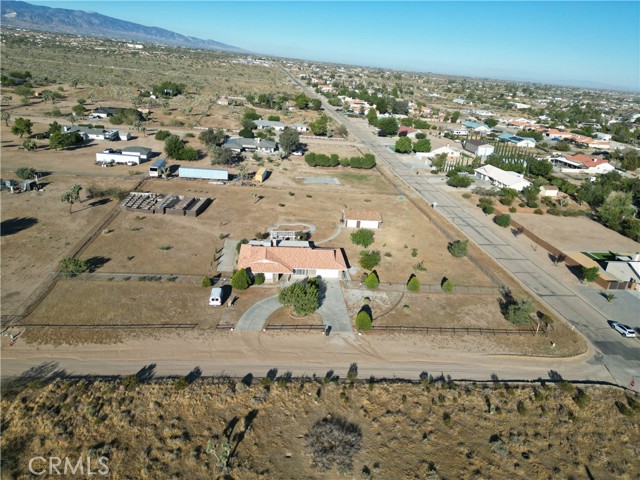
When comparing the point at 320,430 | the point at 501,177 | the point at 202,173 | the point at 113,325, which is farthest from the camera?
the point at 501,177

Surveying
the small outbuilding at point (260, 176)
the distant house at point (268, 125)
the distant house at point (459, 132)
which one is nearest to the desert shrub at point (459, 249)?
the small outbuilding at point (260, 176)

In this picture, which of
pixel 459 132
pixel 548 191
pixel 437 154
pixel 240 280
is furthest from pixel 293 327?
pixel 459 132

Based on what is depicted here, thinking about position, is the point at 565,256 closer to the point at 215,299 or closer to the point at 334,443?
the point at 334,443

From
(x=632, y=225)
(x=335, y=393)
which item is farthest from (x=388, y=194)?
(x=335, y=393)

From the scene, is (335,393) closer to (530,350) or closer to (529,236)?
(530,350)

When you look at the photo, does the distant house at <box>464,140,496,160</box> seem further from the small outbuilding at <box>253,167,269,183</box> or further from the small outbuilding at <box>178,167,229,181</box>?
the small outbuilding at <box>178,167,229,181</box>

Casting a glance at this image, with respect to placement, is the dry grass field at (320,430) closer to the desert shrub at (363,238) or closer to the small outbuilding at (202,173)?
the desert shrub at (363,238)

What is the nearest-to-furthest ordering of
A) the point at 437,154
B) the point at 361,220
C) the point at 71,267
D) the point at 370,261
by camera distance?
the point at 71,267 → the point at 370,261 → the point at 361,220 → the point at 437,154
